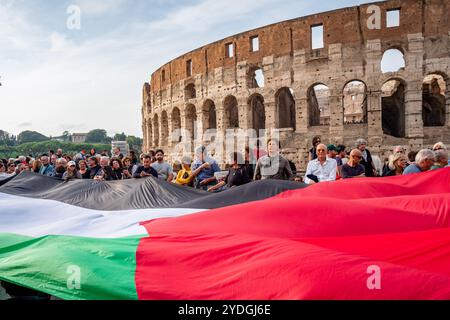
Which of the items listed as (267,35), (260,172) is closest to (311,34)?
(267,35)

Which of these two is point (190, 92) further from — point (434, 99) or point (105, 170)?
point (105, 170)

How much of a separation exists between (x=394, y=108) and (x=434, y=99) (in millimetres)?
2579

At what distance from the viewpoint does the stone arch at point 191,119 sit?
31.8 metres

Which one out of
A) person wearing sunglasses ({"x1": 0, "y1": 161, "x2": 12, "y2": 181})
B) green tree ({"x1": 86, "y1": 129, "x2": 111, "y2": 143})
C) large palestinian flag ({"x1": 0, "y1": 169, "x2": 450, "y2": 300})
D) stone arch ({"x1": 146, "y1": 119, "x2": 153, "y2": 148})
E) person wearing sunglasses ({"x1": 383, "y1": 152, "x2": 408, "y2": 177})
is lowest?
large palestinian flag ({"x1": 0, "y1": 169, "x2": 450, "y2": 300})

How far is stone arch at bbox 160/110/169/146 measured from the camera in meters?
35.5

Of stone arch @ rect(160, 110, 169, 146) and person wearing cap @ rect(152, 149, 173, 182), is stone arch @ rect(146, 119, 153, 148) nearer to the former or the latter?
stone arch @ rect(160, 110, 169, 146)

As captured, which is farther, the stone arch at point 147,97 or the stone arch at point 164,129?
the stone arch at point 147,97

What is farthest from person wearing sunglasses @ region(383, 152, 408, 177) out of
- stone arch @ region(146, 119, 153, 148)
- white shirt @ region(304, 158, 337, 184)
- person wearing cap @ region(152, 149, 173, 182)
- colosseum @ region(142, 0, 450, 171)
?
stone arch @ region(146, 119, 153, 148)

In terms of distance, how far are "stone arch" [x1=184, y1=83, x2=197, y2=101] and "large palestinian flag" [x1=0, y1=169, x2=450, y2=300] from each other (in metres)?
26.6

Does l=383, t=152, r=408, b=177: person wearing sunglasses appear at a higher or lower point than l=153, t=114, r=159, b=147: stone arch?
lower

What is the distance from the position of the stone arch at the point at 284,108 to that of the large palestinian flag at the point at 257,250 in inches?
815

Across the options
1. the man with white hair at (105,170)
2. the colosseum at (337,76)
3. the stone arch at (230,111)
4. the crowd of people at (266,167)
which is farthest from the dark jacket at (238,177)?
the stone arch at (230,111)

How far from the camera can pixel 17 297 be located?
3854mm

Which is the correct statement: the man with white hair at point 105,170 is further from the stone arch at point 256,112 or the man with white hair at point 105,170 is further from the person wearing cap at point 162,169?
the stone arch at point 256,112
